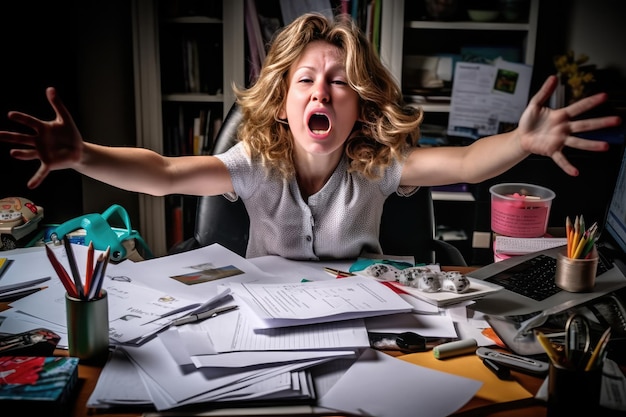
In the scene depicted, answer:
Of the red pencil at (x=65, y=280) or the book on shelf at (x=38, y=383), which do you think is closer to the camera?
the book on shelf at (x=38, y=383)

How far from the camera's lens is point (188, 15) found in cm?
287

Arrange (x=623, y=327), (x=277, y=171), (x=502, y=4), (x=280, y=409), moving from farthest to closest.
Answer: (x=502, y=4), (x=277, y=171), (x=623, y=327), (x=280, y=409)

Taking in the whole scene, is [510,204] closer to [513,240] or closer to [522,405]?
[513,240]

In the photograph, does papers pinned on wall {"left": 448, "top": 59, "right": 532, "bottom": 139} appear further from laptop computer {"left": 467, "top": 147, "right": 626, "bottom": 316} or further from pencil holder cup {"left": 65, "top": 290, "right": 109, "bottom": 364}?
pencil holder cup {"left": 65, "top": 290, "right": 109, "bottom": 364}

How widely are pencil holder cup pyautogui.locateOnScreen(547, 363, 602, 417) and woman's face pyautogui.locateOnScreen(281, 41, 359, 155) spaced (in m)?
0.81

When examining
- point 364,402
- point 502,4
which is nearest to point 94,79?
point 502,4

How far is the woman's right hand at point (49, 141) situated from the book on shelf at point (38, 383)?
0.28 meters

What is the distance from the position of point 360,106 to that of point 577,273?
2.21 feet

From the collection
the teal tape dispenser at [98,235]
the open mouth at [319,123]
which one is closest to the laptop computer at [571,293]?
the open mouth at [319,123]

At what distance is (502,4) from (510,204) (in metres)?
1.49

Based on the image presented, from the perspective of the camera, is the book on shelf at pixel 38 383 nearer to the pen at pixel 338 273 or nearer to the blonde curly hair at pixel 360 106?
the pen at pixel 338 273

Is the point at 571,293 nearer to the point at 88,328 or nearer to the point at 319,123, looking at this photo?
the point at 319,123

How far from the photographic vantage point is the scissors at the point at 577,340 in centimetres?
77

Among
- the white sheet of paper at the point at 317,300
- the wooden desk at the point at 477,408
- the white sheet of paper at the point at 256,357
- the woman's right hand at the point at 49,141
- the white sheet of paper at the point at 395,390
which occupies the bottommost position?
the wooden desk at the point at 477,408
